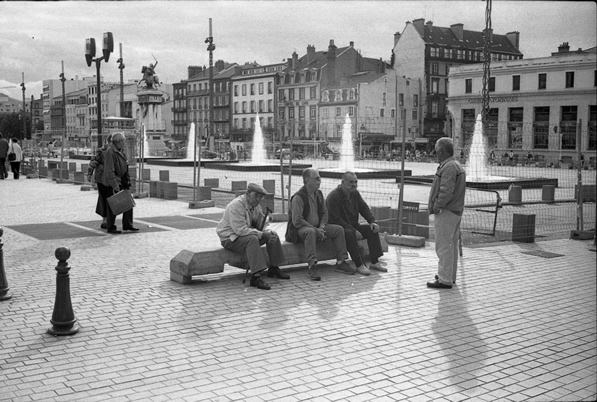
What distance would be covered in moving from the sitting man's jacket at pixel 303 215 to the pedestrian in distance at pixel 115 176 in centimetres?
484

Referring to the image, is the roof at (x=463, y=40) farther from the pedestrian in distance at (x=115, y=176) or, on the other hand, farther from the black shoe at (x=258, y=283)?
the black shoe at (x=258, y=283)

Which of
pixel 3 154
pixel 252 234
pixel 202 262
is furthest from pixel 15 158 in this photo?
pixel 252 234

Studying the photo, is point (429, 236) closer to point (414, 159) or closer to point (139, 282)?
point (139, 282)

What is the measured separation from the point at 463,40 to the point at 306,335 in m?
86.2

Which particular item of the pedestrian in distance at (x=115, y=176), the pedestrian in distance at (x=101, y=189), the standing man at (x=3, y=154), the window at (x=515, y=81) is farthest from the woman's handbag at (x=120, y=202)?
the window at (x=515, y=81)

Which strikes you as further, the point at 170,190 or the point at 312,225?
the point at 170,190

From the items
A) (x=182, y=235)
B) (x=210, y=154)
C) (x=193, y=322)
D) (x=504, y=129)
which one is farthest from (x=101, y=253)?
(x=210, y=154)

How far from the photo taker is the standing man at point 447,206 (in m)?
8.12

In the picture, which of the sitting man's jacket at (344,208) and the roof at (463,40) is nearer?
the sitting man's jacket at (344,208)

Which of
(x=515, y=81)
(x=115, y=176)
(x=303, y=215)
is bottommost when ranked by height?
(x=303, y=215)

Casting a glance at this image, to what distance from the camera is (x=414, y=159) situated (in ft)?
182

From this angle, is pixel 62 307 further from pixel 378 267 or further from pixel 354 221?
pixel 378 267

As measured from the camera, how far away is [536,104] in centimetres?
2488

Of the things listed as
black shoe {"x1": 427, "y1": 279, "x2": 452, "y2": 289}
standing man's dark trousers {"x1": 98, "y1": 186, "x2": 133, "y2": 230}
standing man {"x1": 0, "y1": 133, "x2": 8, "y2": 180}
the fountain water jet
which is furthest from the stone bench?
the fountain water jet
